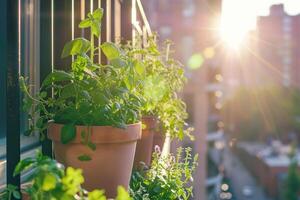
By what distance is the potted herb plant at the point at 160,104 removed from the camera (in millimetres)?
1570

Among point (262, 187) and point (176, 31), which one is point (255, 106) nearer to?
point (262, 187)

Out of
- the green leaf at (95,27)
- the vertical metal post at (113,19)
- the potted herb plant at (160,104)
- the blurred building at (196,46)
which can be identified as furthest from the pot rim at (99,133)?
the blurred building at (196,46)

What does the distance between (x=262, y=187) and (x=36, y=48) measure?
2870 centimetres

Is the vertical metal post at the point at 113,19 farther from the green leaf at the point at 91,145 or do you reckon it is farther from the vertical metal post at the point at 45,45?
the green leaf at the point at 91,145

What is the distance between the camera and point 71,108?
918mm

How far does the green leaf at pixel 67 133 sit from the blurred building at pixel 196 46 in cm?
1749

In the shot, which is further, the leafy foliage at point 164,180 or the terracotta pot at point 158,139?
the terracotta pot at point 158,139

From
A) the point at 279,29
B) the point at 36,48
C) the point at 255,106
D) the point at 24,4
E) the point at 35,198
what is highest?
the point at 279,29

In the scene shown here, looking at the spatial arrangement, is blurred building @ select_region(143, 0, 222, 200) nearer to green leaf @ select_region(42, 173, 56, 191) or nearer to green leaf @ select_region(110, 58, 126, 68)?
green leaf @ select_region(110, 58, 126, 68)

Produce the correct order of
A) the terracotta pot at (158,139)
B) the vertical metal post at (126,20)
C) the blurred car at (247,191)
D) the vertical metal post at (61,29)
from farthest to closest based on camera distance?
1. the blurred car at (247,191)
2. the vertical metal post at (126,20)
3. the terracotta pot at (158,139)
4. the vertical metal post at (61,29)

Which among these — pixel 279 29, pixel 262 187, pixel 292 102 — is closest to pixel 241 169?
pixel 262 187

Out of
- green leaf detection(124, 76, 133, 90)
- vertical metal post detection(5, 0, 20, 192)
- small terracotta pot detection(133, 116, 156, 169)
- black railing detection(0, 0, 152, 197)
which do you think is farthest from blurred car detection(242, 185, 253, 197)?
vertical metal post detection(5, 0, 20, 192)

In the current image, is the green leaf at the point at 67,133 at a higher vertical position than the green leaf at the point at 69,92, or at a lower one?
lower

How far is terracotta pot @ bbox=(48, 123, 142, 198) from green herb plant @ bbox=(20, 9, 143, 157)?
0.7 inches
